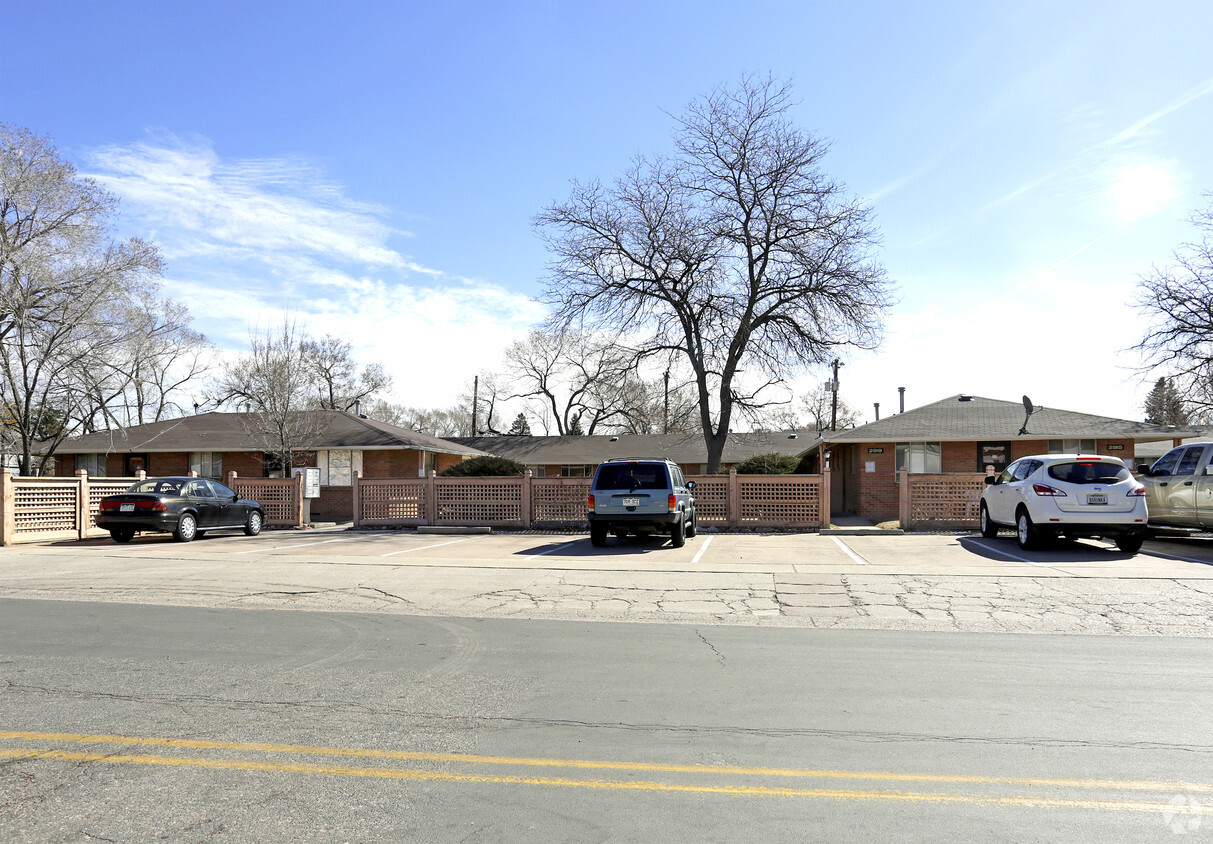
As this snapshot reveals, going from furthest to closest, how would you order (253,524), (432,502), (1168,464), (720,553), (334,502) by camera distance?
(334,502)
(432,502)
(253,524)
(1168,464)
(720,553)

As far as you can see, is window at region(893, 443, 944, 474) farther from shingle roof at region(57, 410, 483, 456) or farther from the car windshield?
the car windshield

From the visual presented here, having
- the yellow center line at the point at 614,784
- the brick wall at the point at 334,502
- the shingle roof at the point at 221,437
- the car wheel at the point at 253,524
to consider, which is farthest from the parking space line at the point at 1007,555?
the brick wall at the point at 334,502

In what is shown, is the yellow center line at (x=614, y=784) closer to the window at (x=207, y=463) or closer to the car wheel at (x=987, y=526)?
the car wheel at (x=987, y=526)

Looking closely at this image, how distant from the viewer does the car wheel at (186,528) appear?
20.3 metres

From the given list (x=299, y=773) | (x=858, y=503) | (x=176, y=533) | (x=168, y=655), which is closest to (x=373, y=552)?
(x=176, y=533)

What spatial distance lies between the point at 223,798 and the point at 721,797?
98.6 inches

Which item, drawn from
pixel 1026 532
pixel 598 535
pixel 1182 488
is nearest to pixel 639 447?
pixel 598 535

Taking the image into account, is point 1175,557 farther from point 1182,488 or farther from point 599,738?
point 599,738

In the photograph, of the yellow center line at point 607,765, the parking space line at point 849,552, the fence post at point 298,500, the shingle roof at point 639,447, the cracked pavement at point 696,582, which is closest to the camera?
the yellow center line at point 607,765

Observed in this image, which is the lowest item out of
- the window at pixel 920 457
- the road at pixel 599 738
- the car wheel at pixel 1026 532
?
the road at pixel 599 738

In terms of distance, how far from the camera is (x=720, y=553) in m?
16.2

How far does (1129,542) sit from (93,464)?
39.4 meters

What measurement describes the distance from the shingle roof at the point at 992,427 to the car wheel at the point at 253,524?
1924 cm

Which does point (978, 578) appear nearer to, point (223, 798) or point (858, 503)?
point (223, 798)
